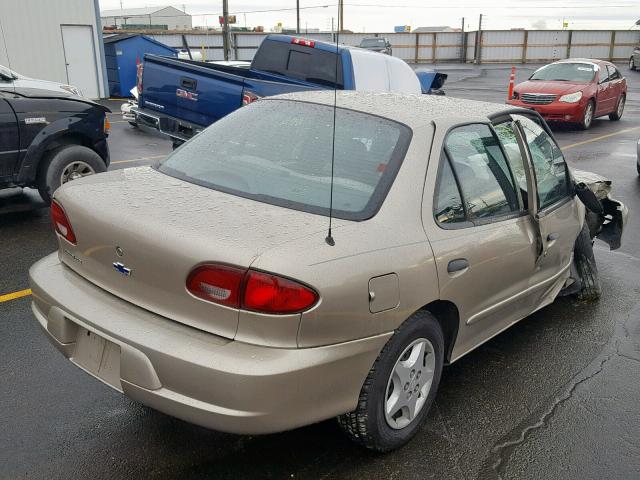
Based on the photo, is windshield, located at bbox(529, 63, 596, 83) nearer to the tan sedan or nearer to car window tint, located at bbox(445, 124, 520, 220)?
the tan sedan

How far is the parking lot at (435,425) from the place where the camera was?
9.02 feet

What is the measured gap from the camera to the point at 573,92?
47.9 ft

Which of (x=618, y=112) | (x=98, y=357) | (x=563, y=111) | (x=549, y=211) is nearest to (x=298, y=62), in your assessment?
(x=549, y=211)

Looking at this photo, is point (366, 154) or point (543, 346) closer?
point (366, 154)

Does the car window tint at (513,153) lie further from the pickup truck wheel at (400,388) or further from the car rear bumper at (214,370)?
the car rear bumper at (214,370)

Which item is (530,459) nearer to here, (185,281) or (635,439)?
(635,439)

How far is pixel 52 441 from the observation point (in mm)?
2850

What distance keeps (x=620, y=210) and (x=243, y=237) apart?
3807 mm

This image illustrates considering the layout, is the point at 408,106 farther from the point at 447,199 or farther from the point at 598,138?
the point at 598,138

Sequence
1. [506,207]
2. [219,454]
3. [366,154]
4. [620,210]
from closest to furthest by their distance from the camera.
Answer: [219,454], [366,154], [506,207], [620,210]

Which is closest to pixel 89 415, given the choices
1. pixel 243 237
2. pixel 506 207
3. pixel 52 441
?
pixel 52 441

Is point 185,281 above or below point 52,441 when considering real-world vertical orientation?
above

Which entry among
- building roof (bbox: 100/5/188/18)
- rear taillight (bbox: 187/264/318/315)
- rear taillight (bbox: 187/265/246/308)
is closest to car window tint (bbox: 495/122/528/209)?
rear taillight (bbox: 187/264/318/315)

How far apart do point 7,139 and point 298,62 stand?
15.6ft
